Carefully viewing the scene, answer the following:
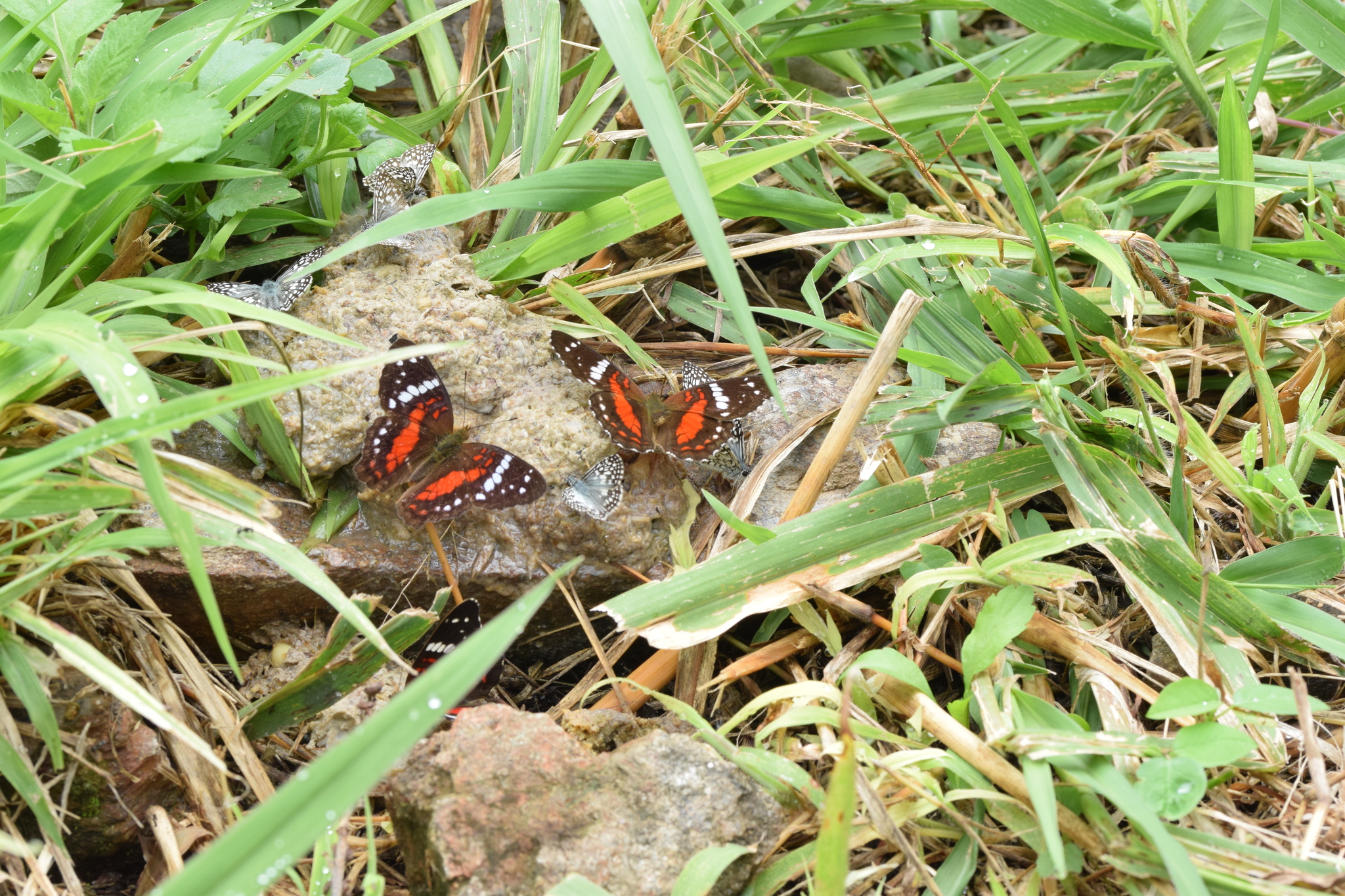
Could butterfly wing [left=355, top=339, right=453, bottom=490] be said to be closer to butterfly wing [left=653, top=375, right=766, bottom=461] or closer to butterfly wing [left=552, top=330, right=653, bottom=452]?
butterfly wing [left=552, top=330, right=653, bottom=452]

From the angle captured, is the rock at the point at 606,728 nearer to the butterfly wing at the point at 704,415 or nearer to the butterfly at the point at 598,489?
the butterfly at the point at 598,489

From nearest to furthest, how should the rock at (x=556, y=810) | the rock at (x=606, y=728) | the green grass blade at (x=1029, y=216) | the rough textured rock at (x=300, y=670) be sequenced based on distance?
1. the rock at (x=556, y=810)
2. the rock at (x=606, y=728)
3. the rough textured rock at (x=300, y=670)
4. the green grass blade at (x=1029, y=216)

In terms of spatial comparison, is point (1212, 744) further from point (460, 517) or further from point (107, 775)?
point (107, 775)

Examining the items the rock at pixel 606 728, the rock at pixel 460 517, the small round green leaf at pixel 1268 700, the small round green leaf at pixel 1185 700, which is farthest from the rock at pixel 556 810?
the small round green leaf at pixel 1268 700

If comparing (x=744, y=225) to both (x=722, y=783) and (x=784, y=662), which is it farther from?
(x=722, y=783)

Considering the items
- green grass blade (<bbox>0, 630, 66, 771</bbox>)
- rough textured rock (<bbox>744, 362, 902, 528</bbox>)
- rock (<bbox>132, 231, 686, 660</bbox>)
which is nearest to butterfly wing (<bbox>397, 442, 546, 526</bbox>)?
rock (<bbox>132, 231, 686, 660</bbox>)
